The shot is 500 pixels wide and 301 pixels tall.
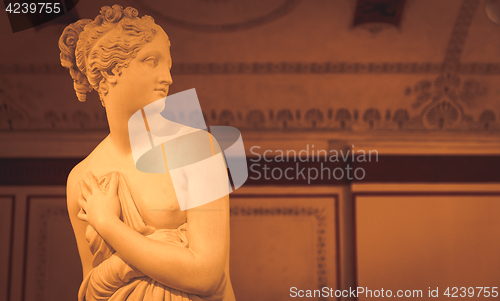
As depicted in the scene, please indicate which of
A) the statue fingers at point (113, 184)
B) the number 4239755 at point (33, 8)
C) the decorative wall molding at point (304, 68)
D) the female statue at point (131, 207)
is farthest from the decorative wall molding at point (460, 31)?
the statue fingers at point (113, 184)

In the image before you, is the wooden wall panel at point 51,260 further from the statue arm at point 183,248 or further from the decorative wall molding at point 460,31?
the decorative wall molding at point 460,31

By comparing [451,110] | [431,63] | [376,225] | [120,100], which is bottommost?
[376,225]

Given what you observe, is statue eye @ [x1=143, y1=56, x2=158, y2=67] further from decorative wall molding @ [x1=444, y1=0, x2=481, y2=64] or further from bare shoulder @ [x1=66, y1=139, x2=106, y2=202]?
decorative wall molding @ [x1=444, y1=0, x2=481, y2=64]

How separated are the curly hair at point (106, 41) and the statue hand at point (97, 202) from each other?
0.32 m

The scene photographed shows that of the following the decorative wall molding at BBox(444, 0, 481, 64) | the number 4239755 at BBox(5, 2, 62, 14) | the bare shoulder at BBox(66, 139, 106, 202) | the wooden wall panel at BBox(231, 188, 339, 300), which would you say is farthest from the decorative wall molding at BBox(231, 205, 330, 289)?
the bare shoulder at BBox(66, 139, 106, 202)

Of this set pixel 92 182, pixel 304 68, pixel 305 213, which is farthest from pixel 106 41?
pixel 305 213

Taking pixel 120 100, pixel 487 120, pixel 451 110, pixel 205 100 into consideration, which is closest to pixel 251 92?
pixel 205 100

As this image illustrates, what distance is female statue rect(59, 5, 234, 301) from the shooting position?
1.62 metres

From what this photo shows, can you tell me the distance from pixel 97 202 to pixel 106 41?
0.54m

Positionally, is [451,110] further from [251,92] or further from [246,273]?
[246,273]

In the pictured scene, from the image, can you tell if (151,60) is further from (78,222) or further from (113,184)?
(78,222)

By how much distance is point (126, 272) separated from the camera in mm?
1684

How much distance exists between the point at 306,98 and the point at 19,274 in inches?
Answer: 133

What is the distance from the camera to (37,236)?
5.30 m
